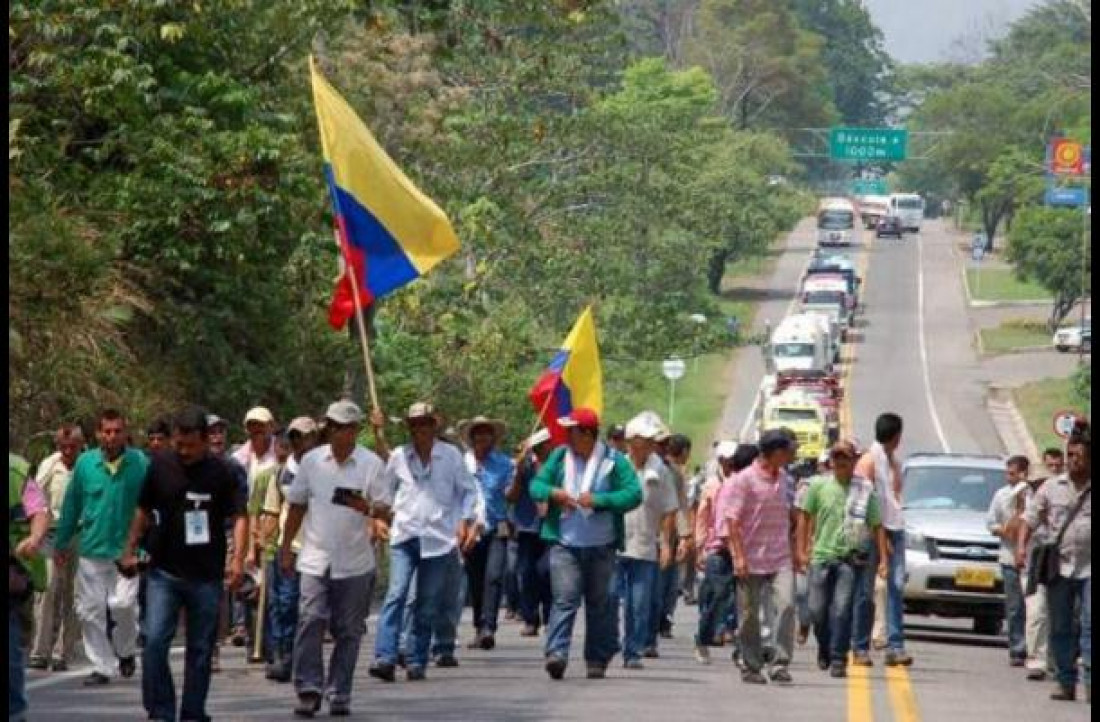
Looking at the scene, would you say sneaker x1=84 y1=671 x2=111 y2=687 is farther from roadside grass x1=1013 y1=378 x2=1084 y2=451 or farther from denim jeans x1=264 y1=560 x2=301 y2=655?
roadside grass x1=1013 y1=378 x2=1084 y2=451

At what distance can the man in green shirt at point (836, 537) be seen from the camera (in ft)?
72.0

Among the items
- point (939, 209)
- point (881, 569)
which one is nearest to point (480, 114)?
point (881, 569)

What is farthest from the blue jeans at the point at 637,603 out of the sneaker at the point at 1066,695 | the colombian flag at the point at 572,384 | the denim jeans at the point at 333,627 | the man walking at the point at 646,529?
the colombian flag at the point at 572,384

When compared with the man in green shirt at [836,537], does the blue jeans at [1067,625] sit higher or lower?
lower

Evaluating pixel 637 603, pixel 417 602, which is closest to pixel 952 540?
pixel 637 603

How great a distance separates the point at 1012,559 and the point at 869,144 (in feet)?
358

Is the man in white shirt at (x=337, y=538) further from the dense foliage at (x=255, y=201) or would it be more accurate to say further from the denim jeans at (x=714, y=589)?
the denim jeans at (x=714, y=589)

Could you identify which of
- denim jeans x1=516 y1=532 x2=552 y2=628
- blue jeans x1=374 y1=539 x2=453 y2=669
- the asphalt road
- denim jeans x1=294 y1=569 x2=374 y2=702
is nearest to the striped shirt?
the asphalt road

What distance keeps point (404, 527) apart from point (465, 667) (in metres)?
1.67

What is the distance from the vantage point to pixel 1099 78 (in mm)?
19641

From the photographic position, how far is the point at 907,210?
521ft

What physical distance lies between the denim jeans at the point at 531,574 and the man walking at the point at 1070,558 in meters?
5.60

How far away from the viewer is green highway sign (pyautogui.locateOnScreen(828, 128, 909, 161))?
426ft

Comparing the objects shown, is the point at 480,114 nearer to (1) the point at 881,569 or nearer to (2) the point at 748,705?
(1) the point at 881,569
